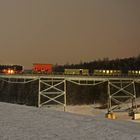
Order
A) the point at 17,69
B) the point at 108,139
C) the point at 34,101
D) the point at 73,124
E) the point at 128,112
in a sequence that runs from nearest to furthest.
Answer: the point at 108,139 < the point at 73,124 < the point at 128,112 < the point at 17,69 < the point at 34,101

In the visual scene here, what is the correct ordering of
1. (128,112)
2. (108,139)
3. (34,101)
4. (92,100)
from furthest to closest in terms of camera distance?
(34,101) < (92,100) < (128,112) < (108,139)

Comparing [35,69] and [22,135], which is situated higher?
[35,69]

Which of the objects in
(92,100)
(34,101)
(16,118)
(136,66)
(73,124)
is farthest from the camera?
(136,66)

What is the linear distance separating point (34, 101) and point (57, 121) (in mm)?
85671

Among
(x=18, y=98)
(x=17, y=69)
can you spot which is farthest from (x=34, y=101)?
(x=17, y=69)

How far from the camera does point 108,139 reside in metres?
16.8

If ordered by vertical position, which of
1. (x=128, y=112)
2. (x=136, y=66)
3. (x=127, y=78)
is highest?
(x=136, y=66)

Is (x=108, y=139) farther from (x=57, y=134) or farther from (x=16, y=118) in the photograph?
(x=16, y=118)

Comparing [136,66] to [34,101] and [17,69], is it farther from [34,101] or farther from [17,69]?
[17,69]

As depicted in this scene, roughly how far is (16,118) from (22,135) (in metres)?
6.04

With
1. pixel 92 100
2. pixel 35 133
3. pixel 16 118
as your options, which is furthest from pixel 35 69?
pixel 35 133

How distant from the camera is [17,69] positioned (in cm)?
8262

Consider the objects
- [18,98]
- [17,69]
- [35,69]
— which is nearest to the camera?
[35,69]

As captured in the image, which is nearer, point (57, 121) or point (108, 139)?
point (108, 139)
